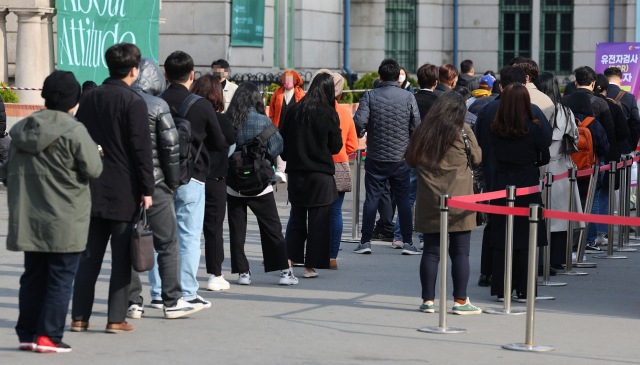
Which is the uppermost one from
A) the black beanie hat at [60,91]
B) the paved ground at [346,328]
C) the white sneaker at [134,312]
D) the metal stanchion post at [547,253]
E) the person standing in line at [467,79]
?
the person standing in line at [467,79]

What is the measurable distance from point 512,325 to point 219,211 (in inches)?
105

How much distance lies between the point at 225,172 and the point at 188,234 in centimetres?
85

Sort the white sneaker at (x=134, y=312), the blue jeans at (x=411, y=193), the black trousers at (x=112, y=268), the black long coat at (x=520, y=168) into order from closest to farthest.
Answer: the black trousers at (x=112, y=268) < the white sneaker at (x=134, y=312) < the black long coat at (x=520, y=168) < the blue jeans at (x=411, y=193)

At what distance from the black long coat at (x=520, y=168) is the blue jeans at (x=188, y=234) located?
2427 mm

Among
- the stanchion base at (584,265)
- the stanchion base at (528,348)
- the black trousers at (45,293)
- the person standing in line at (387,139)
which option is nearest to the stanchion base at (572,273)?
the stanchion base at (584,265)

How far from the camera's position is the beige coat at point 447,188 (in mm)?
7293

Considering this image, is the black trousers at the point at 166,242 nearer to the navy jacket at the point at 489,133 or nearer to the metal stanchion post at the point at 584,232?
A: the navy jacket at the point at 489,133

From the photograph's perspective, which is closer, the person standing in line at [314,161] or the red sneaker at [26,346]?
the red sneaker at [26,346]

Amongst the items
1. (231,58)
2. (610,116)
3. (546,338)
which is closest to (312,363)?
(546,338)

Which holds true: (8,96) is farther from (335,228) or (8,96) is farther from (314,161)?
(314,161)

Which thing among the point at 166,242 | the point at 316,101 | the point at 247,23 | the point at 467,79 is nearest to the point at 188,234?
the point at 166,242

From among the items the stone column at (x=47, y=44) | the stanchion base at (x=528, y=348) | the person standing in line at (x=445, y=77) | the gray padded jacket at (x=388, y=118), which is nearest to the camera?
the stanchion base at (x=528, y=348)

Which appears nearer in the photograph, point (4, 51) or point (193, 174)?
point (193, 174)

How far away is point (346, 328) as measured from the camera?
6859 millimetres
